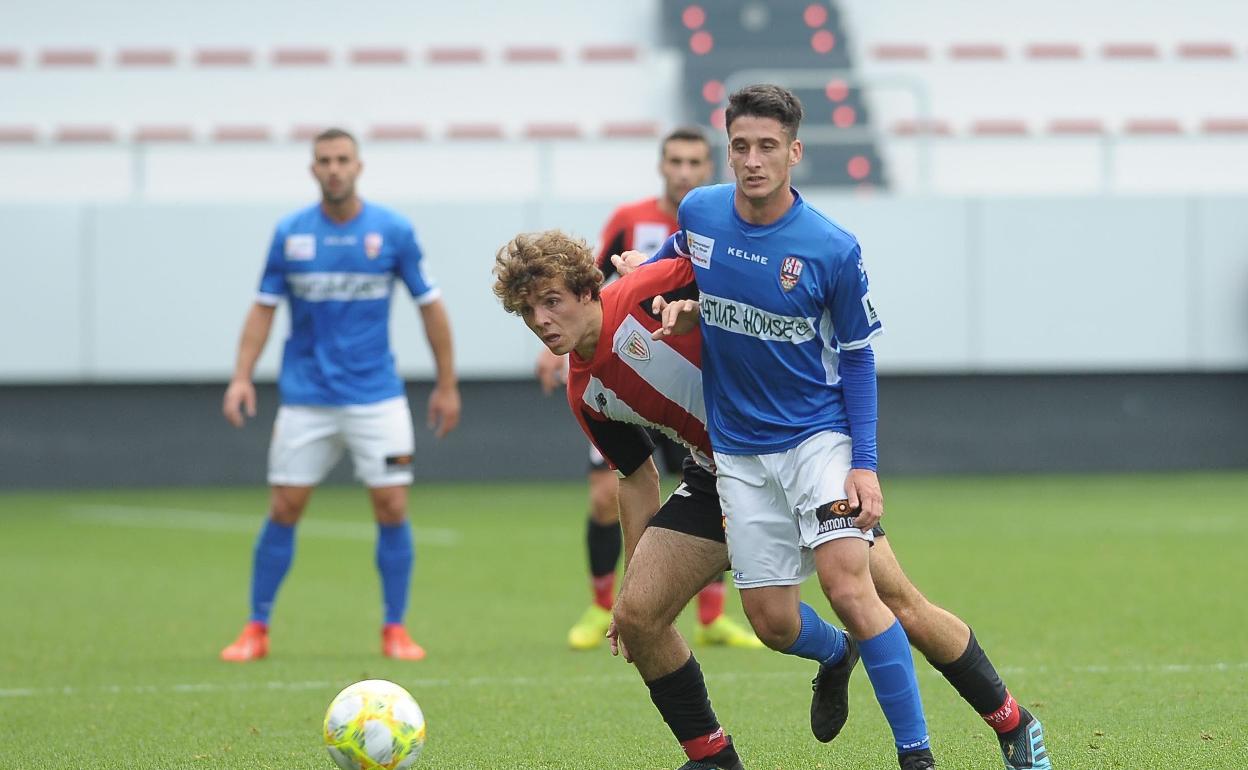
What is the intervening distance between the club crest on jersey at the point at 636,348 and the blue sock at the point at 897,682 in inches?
37.6

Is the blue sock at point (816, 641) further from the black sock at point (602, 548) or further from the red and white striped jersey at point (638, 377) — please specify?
the black sock at point (602, 548)

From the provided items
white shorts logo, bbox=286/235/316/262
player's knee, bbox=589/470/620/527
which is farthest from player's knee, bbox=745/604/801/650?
white shorts logo, bbox=286/235/316/262

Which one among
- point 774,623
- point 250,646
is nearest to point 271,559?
point 250,646

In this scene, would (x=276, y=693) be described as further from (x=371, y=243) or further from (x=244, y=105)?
(x=244, y=105)

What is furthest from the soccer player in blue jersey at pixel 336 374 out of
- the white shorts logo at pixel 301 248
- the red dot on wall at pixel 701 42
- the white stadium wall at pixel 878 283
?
the red dot on wall at pixel 701 42

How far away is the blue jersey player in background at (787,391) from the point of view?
14.8 ft

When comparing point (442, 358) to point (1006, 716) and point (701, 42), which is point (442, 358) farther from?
point (701, 42)

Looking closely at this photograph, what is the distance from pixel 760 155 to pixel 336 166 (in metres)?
3.42

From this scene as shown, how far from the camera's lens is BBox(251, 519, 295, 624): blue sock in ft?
25.3

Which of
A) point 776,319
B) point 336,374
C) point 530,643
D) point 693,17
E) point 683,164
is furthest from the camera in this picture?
point 693,17

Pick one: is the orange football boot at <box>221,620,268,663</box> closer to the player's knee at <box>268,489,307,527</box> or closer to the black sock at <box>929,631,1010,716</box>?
the player's knee at <box>268,489,307,527</box>

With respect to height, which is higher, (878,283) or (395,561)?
(878,283)

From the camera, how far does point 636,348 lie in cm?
479

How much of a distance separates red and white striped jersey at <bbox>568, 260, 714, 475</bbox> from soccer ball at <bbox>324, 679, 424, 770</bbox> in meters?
0.93
